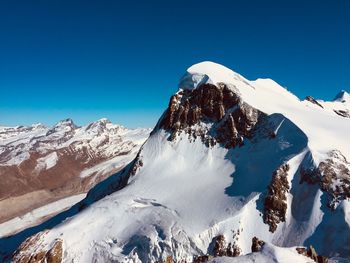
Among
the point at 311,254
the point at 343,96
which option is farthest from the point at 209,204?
the point at 343,96

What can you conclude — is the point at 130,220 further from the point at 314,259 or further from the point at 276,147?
the point at 314,259

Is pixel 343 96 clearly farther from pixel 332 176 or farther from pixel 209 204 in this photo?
pixel 209 204

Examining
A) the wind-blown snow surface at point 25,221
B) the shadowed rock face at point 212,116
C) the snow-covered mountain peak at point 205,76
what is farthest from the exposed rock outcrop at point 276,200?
the wind-blown snow surface at point 25,221

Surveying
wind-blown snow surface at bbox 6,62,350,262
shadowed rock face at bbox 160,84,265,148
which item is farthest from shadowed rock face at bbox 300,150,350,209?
shadowed rock face at bbox 160,84,265,148

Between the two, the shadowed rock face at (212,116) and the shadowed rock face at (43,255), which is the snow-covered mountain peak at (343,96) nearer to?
the shadowed rock face at (212,116)

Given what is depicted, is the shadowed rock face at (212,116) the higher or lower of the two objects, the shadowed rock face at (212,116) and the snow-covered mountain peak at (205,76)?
the lower
